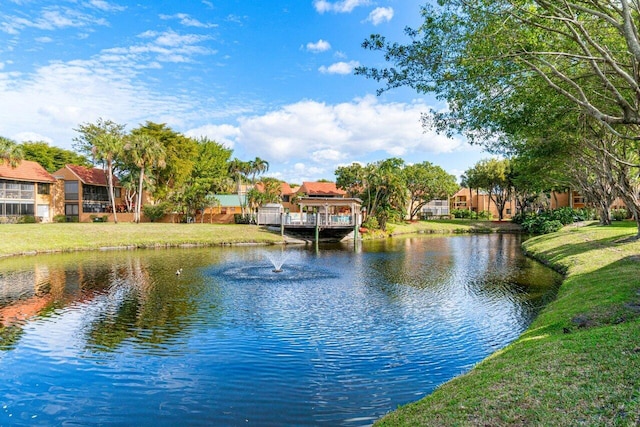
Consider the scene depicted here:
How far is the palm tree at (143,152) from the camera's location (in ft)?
158

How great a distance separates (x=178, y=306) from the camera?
15430 millimetres

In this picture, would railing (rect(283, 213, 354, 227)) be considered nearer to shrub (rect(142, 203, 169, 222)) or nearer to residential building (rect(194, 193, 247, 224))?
residential building (rect(194, 193, 247, 224))

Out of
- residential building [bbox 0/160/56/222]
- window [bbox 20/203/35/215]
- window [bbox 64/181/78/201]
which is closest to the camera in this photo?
residential building [bbox 0/160/56/222]

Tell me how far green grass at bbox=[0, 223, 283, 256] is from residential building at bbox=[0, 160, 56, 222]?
8.90 m

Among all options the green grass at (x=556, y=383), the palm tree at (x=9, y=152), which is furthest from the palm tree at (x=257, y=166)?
the green grass at (x=556, y=383)

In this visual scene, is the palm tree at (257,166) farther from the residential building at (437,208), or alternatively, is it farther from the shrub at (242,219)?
the residential building at (437,208)

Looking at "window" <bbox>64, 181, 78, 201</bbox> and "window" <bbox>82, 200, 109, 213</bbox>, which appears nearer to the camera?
"window" <bbox>64, 181, 78, 201</bbox>

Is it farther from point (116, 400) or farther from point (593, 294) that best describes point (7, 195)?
point (593, 294)

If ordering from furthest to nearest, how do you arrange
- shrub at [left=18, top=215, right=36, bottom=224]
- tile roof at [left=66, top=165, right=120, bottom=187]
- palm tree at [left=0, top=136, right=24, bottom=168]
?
1. tile roof at [left=66, top=165, right=120, bottom=187]
2. shrub at [left=18, top=215, right=36, bottom=224]
3. palm tree at [left=0, top=136, right=24, bottom=168]

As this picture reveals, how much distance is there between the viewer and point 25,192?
4906 centimetres

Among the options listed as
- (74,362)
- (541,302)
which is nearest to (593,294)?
(541,302)

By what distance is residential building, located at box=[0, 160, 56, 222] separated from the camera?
46844 millimetres

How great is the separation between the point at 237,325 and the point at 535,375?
8756mm

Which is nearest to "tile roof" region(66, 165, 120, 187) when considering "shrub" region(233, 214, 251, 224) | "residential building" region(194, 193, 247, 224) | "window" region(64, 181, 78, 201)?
"window" region(64, 181, 78, 201)
